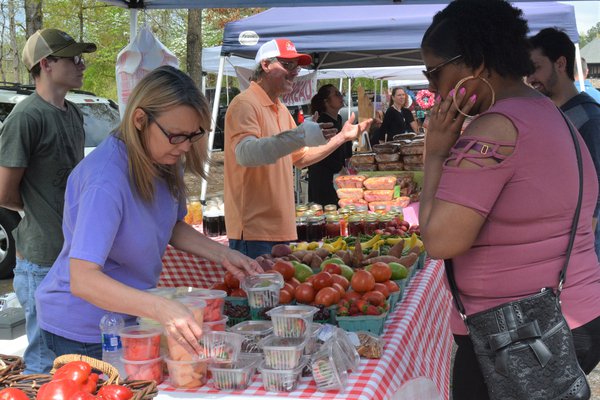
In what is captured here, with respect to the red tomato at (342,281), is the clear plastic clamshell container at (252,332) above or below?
above

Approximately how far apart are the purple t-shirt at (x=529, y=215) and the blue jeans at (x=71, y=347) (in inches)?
46.4

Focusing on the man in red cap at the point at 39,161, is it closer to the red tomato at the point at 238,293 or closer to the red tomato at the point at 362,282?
the red tomato at the point at 238,293

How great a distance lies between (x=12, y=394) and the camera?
4.65 ft

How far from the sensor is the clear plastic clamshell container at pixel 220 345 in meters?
2.10

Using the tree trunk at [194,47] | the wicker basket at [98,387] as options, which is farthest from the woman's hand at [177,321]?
the tree trunk at [194,47]

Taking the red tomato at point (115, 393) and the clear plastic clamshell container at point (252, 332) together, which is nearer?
the red tomato at point (115, 393)

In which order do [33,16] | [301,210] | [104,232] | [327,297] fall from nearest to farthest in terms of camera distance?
[104,232], [327,297], [301,210], [33,16]

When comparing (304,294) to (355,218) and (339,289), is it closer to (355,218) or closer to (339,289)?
(339,289)

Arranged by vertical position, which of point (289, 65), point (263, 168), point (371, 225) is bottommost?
point (371, 225)

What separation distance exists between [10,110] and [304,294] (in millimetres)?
7166

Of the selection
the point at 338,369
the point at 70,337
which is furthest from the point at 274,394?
the point at 70,337

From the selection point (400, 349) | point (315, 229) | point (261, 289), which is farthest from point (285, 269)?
point (315, 229)

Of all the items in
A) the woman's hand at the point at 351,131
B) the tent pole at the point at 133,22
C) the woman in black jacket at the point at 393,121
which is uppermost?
the tent pole at the point at 133,22

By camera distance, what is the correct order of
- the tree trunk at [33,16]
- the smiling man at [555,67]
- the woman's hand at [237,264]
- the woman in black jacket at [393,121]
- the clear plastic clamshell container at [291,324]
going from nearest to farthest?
the clear plastic clamshell container at [291,324] → the woman's hand at [237,264] → the smiling man at [555,67] → the woman in black jacket at [393,121] → the tree trunk at [33,16]
